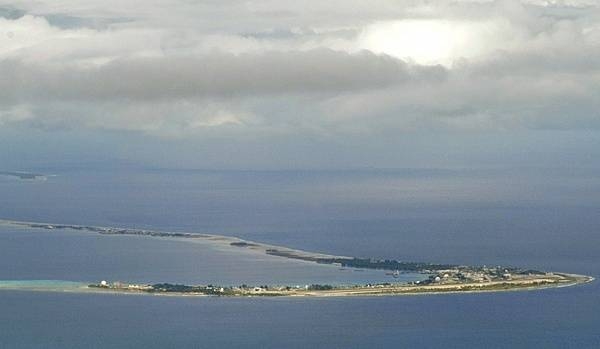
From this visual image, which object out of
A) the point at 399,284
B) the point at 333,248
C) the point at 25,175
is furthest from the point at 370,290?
the point at 25,175

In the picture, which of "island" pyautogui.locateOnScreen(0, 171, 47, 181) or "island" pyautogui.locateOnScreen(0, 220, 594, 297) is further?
"island" pyautogui.locateOnScreen(0, 171, 47, 181)

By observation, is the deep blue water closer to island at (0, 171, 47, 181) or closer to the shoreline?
the shoreline

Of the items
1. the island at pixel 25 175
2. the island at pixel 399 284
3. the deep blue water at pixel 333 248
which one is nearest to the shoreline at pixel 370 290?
the island at pixel 399 284

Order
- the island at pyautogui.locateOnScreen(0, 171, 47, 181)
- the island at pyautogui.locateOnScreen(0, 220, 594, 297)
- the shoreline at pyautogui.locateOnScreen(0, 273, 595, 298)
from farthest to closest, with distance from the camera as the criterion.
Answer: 1. the island at pyautogui.locateOnScreen(0, 171, 47, 181)
2. the island at pyautogui.locateOnScreen(0, 220, 594, 297)
3. the shoreline at pyautogui.locateOnScreen(0, 273, 595, 298)

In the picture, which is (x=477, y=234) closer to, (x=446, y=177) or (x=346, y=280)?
(x=346, y=280)

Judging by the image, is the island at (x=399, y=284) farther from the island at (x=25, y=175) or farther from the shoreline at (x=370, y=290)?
the island at (x=25, y=175)

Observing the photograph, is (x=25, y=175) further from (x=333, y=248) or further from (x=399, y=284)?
(x=399, y=284)

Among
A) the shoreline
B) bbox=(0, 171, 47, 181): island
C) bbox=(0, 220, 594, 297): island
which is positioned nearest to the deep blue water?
the shoreline

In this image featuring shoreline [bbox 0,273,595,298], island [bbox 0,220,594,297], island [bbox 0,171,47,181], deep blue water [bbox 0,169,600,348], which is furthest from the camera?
island [bbox 0,171,47,181]
